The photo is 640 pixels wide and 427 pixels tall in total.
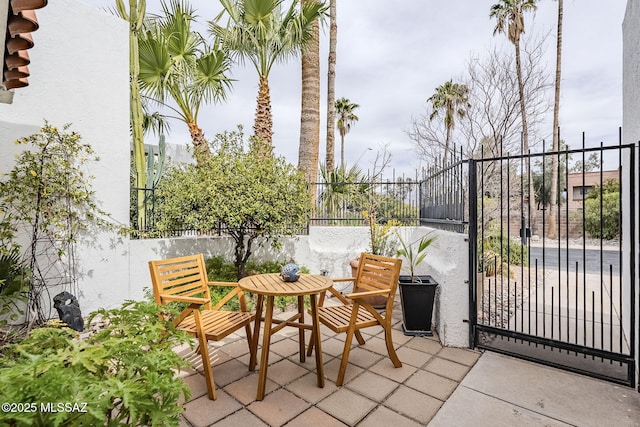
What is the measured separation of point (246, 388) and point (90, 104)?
168 inches

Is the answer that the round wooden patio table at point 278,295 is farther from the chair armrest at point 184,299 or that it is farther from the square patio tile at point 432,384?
the square patio tile at point 432,384

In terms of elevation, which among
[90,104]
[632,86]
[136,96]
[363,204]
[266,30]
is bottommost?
[363,204]

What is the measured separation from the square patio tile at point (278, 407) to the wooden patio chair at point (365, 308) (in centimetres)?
43

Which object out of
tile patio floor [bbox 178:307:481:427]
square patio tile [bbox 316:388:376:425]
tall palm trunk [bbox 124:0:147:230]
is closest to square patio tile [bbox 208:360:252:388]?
tile patio floor [bbox 178:307:481:427]

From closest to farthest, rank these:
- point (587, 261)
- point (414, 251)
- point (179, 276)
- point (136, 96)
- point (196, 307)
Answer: point (196, 307) < point (179, 276) < point (136, 96) < point (414, 251) < point (587, 261)

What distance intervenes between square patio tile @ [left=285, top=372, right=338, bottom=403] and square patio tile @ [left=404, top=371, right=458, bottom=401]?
695 millimetres

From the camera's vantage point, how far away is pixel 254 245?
6105mm

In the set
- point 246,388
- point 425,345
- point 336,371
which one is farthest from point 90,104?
point 425,345

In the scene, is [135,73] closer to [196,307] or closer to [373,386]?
[196,307]

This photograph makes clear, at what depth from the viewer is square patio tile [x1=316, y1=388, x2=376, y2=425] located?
2.31m

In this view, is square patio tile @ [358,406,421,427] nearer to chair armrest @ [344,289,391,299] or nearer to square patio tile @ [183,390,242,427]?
chair armrest @ [344,289,391,299]

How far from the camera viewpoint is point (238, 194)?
4.82 meters

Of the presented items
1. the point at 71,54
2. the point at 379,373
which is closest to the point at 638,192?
the point at 379,373

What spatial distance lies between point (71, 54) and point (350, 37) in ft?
26.9
